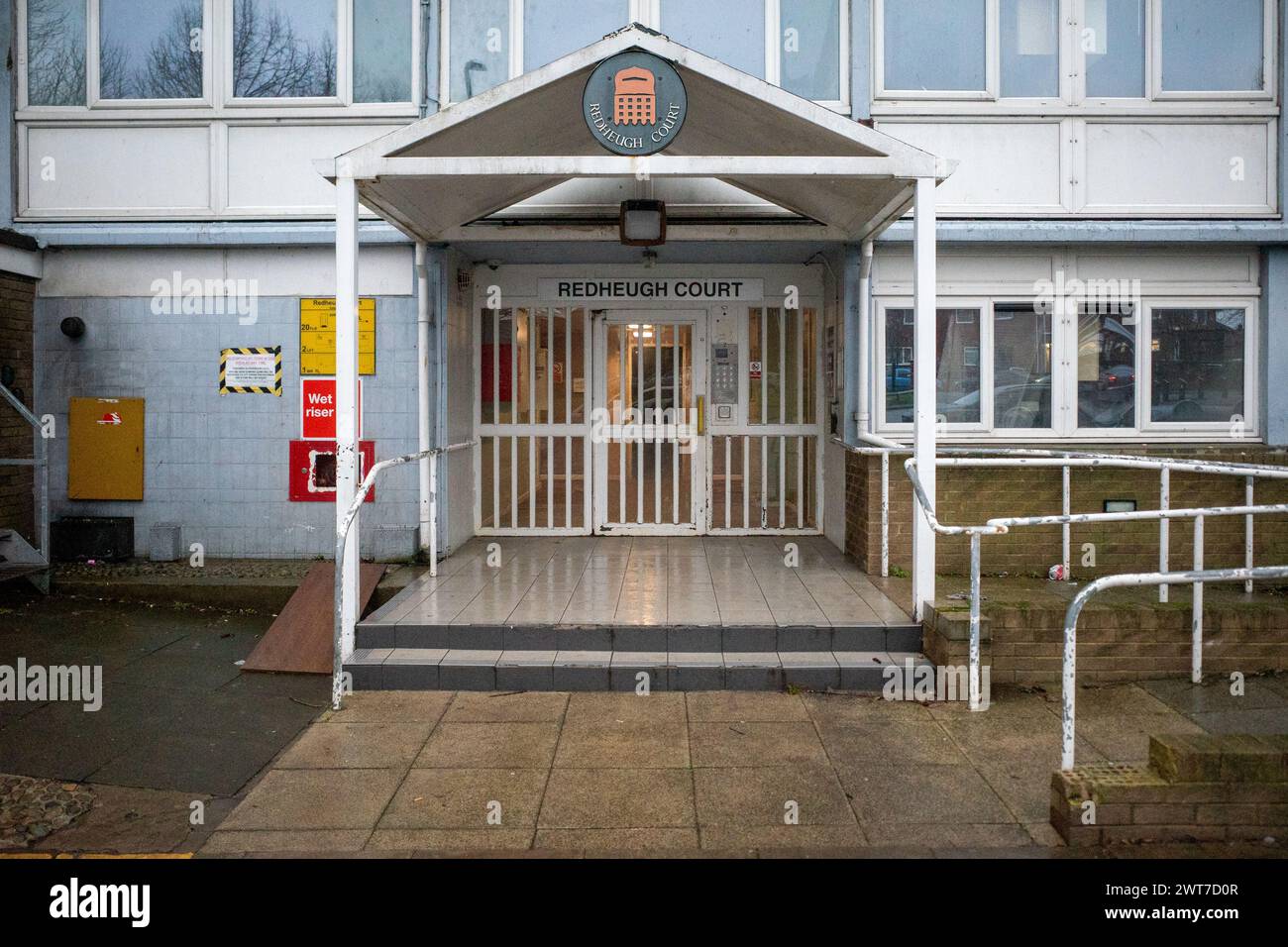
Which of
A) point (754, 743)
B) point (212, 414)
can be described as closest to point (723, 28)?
point (212, 414)

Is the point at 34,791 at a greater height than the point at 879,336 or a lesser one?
lesser

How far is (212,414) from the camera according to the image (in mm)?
9148

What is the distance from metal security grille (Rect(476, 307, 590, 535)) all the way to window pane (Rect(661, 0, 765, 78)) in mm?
2758

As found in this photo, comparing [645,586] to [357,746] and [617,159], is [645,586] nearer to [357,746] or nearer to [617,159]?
[357,746]

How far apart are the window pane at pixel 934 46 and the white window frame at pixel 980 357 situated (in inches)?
71.3

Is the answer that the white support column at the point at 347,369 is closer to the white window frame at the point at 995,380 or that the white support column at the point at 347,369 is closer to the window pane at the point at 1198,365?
the white window frame at the point at 995,380

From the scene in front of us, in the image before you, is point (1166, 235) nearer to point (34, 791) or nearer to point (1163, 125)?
point (1163, 125)

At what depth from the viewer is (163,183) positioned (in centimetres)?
915

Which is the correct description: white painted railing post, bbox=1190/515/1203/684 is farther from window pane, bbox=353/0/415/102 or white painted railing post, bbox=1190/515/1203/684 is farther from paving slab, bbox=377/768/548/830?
window pane, bbox=353/0/415/102

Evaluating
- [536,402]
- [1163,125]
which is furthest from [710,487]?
[1163,125]

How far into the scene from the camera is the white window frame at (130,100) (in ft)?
29.9

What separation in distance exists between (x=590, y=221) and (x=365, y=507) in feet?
10.5

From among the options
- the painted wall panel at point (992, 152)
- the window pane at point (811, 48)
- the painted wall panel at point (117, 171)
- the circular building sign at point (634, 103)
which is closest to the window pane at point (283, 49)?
the painted wall panel at point (117, 171)

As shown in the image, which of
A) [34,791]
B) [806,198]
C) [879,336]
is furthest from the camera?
[879,336]
